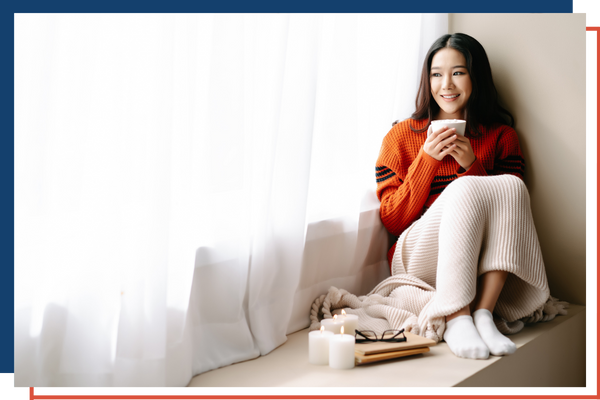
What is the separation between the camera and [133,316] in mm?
1103

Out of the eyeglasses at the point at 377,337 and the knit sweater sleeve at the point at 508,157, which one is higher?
the knit sweater sleeve at the point at 508,157

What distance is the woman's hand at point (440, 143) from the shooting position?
63.4 inches

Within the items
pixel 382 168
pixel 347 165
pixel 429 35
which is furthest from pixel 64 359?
pixel 429 35

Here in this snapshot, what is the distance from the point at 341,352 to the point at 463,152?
29.8 inches

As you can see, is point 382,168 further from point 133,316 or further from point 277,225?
point 133,316

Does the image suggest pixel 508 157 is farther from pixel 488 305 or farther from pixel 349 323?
pixel 349 323

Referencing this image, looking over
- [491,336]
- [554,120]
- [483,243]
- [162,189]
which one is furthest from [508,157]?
[162,189]

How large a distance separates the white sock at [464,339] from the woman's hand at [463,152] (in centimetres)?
51

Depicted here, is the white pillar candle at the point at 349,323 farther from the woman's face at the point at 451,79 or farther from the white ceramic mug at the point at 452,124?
the woman's face at the point at 451,79

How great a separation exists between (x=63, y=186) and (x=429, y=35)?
4.64 ft

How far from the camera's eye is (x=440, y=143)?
1.62 m

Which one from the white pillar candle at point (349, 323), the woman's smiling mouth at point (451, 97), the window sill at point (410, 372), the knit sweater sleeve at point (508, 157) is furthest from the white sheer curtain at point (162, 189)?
the knit sweater sleeve at point (508, 157)

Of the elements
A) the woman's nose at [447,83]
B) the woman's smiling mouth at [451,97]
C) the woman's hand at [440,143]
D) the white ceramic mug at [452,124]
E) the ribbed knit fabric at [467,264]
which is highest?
the woman's nose at [447,83]

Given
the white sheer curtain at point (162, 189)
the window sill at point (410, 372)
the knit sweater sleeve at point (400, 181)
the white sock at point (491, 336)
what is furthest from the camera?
the knit sweater sleeve at point (400, 181)
